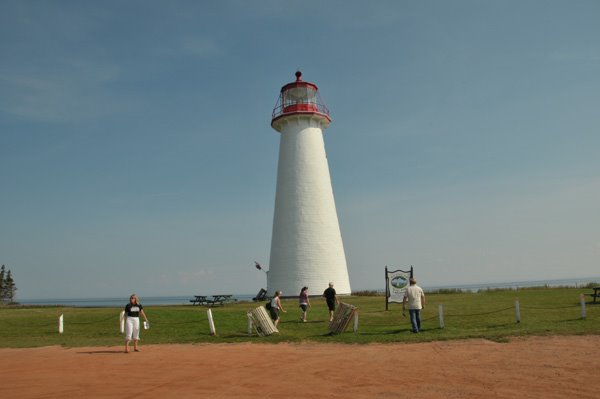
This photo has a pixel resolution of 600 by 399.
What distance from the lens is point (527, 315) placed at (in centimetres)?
1808

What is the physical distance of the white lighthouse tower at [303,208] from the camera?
30938 millimetres

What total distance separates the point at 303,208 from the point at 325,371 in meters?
22.3

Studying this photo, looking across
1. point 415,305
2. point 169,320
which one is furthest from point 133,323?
point 415,305

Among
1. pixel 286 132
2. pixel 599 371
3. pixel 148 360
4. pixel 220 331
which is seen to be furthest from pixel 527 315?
pixel 286 132

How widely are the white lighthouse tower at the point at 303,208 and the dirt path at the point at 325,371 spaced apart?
1736 centimetres

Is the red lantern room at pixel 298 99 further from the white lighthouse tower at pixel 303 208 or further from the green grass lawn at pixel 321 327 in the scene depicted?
the green grass lawn at pixel 321 327

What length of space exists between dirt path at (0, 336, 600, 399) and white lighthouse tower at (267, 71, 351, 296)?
57.0 feet

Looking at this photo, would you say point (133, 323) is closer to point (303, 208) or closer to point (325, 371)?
point (325, 371)

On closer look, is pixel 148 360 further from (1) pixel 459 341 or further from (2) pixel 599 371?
(2) pixel 599 371

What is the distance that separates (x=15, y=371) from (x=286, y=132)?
2512 cm

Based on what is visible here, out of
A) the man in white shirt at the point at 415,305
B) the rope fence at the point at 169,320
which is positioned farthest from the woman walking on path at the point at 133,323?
the man in white shirt at the point at 415,305

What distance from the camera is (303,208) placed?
31.6 meters

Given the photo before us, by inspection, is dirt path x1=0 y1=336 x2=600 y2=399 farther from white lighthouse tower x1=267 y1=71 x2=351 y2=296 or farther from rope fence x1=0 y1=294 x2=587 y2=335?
white lighthouse tower x1=267 y1=71 x2=351 y2=296

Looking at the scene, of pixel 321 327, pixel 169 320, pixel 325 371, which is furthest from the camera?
pixel 169 320
